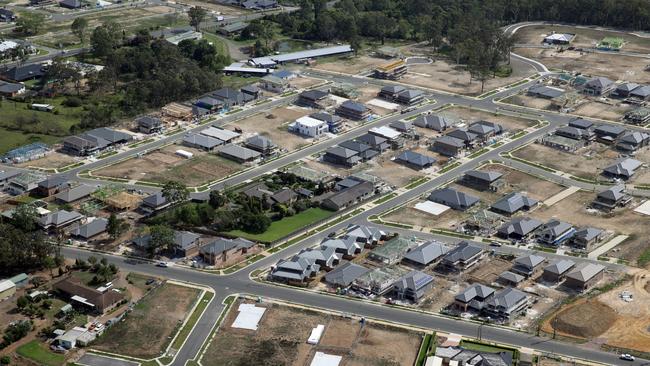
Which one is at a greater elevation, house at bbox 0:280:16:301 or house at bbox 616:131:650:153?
house at bbox 616:131:650:153

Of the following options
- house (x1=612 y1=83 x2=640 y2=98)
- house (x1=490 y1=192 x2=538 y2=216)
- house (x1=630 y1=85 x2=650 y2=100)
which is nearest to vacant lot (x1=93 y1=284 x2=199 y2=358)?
house (x1=490 y1=192 x2=538 y2=216)

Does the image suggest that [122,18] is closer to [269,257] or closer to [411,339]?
[269,257]

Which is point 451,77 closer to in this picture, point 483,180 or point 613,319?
point 483,180

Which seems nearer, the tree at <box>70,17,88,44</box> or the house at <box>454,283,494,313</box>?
the house at <box>454,283,494,313</box>

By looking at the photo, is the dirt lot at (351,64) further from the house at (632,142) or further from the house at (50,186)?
the house at (50,186)

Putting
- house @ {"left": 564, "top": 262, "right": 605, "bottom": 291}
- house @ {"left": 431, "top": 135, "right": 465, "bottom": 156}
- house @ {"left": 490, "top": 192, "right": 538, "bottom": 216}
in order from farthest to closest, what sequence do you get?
house @ {"left": 431, "top": 135, "right": 465, "bottom": 156} → house @ {"left": 490, "top": 192, "right": 538, "bottom": 216} → house @ {"left": 564, "top": 262, "right": 605, "bottom": 291}

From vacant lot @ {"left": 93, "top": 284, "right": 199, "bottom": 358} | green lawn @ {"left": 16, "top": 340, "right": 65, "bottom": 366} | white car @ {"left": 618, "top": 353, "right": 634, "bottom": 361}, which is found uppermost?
white car @ {"left": 618, "top": 353, "right": 634, "bottom": 361}

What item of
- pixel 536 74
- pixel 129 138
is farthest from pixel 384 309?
pixel 536 74

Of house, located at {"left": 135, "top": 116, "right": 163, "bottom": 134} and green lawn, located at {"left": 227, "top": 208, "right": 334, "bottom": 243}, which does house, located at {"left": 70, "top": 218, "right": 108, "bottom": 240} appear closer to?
green lawn, located at {"left": 227, "top": 208, "right": 334, "bottom": 243}
